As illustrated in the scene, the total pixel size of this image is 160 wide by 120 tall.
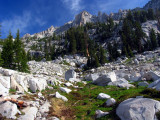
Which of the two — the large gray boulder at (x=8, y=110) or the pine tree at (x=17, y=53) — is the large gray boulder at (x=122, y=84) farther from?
the pine tree at (x=17, y=53)

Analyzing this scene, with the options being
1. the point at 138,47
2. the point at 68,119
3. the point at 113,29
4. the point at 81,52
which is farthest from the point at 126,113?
the point at 113,29

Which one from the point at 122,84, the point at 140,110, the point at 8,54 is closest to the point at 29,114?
the point at 140,110

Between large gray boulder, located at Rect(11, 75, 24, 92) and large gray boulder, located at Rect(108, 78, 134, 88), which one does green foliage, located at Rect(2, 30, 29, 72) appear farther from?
large gray boulder, located at Rect(108, 78, 134, 88)

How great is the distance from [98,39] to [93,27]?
111 ft

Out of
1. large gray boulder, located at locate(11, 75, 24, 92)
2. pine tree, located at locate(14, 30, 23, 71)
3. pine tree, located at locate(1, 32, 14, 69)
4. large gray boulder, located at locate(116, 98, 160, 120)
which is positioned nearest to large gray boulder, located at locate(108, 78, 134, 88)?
large gray boulder, located at locate(116, 98, 160, 120)

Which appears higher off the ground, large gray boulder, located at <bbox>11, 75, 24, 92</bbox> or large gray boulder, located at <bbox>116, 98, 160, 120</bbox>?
large gray boulder, located at <bbox>11, 75, 24, 92</bbox>

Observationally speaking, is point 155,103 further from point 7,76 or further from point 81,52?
point 81,52

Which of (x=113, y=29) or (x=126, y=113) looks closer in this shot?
(x=126, y=113)

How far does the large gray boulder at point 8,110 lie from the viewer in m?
6.48

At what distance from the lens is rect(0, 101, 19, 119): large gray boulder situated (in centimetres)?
648

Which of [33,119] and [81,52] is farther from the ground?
[81,52]

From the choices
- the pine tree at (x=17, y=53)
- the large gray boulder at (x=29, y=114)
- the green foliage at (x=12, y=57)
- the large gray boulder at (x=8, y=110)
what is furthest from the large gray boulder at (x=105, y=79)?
the pine tree at (x=17, y=53)

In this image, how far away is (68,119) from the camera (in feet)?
26.5

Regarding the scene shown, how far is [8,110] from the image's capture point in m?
6.64
